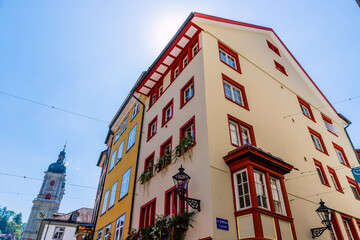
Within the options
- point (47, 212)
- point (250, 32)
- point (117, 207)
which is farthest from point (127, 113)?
point (47, 212)

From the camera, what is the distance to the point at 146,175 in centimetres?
1549

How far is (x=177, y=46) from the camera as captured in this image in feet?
58.3

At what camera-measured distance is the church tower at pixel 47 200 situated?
297ft

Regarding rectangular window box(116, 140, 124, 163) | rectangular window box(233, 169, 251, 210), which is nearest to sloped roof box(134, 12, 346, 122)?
rectangular window box(116, 140, 124, 163)

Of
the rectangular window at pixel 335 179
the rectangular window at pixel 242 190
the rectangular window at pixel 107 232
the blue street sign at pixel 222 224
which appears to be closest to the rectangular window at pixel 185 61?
the rectangular window at pixel 242 190

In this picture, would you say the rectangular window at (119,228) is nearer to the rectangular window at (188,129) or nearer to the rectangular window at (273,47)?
the rectangular window at (188,129)

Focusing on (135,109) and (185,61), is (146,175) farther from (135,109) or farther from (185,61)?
(135,109)

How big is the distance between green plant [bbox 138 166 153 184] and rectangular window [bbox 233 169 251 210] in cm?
588

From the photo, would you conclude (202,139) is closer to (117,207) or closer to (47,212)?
(117,207)

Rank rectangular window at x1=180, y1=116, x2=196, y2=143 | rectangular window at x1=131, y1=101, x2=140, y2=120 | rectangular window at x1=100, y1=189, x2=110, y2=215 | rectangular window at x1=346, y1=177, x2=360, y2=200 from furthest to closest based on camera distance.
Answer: rectangular window at x1=131, y1=101, x2=140, y2=120 → rectangular window at x1=100, y1=189, x2=110, y2=215 → rectangular window at x1=346, y1=177, x2=360, y2=200 → rectangular window at x1=180, y1=116, x2=196, y2=143

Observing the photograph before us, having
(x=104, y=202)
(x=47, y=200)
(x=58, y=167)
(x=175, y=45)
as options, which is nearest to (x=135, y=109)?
(x=175, y=45)

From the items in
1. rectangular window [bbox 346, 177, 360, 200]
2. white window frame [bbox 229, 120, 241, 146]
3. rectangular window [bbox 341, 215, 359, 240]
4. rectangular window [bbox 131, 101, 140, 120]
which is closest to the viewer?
white window frame [bbox 229, 120, 241, 146]

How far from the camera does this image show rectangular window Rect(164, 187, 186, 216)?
11.4 meters

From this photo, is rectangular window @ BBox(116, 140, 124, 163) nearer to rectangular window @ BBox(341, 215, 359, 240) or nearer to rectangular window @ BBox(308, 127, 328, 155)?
rectangular window @ BBox(308, 127, 328, 155)
